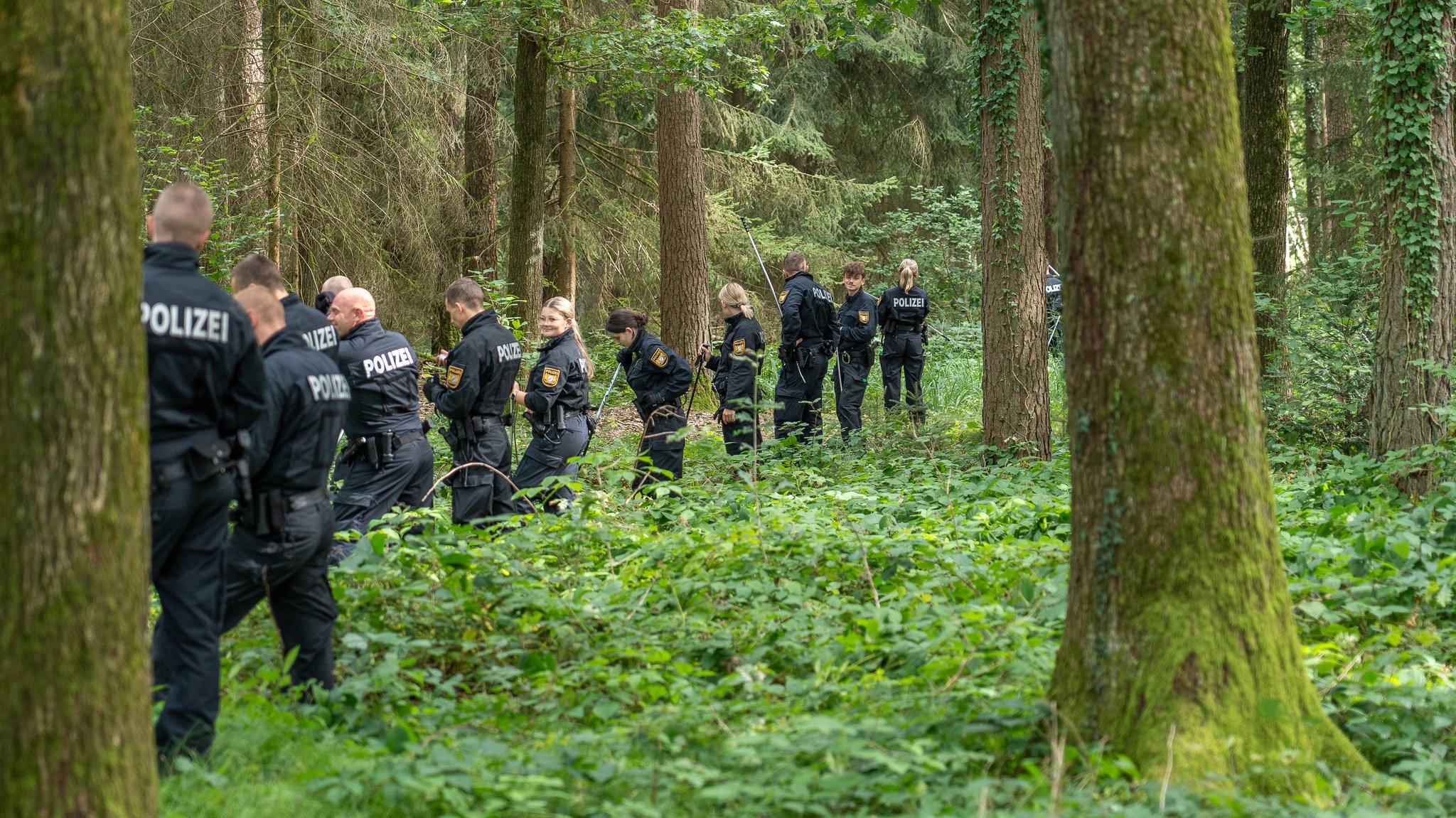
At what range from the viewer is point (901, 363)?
14164mm

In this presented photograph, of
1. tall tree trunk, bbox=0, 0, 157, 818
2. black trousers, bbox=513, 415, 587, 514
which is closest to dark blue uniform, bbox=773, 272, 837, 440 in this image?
black trousers, bbox=513, 415, 587, 514

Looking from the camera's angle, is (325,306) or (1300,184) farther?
(1300,184)

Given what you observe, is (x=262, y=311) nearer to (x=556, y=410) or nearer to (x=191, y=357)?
(x=191, y=357)

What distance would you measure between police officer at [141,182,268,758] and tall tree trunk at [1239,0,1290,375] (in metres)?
10.6

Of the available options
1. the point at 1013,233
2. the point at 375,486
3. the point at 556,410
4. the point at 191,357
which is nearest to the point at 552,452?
the point at 556,410

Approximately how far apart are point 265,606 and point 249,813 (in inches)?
102

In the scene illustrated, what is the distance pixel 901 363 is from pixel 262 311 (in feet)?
33.2

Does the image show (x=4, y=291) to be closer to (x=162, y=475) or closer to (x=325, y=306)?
(x=162, y=475)

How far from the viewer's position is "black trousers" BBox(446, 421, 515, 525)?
25.8 feet

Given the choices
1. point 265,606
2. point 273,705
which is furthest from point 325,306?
point 273,705

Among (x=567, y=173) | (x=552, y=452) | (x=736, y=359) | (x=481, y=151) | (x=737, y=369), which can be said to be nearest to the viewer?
(x=552, y=452)

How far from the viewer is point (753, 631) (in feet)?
16.6

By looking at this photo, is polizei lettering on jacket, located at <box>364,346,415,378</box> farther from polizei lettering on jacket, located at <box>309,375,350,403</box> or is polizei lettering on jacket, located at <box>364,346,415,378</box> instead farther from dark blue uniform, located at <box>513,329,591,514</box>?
polizei lettering on jacket, located at <box>309,375,350,403</box>

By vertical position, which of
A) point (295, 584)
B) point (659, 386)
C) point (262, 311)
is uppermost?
point (262, 311)
